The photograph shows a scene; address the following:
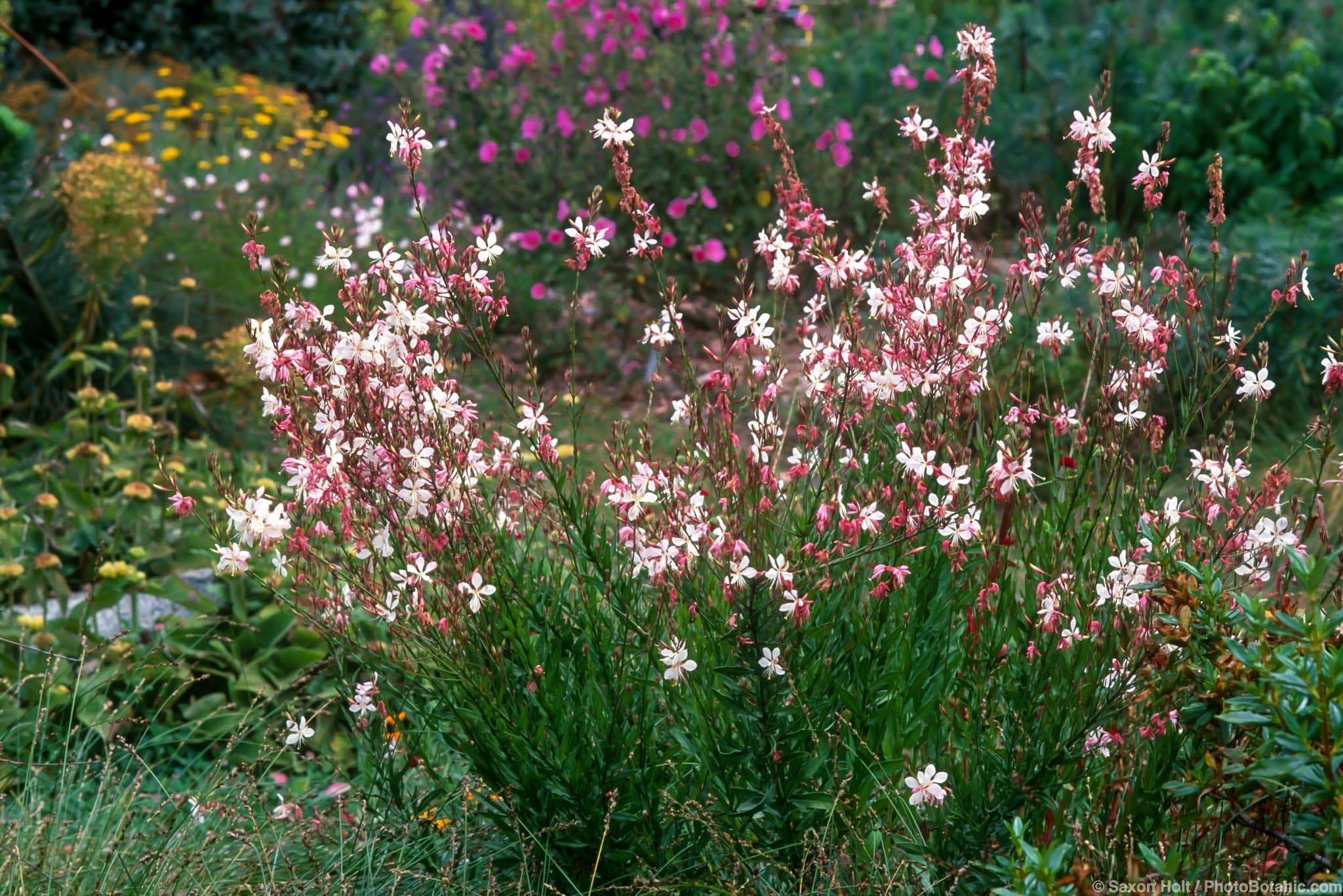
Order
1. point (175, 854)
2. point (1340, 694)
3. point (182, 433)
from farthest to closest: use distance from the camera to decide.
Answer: point (182, 433)
point (175, 854)
point (1340, 694)

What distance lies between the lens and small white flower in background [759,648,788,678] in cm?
210

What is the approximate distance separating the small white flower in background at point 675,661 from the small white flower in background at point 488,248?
29.7 inches

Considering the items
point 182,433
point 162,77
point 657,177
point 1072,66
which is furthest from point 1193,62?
point 162,77

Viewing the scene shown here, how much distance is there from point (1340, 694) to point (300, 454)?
181cm

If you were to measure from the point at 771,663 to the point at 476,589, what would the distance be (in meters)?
0.53

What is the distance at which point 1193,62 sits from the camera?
728 cm

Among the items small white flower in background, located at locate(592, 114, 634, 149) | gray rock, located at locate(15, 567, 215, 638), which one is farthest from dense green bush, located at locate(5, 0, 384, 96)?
small white flower in background, located at locate(592, 114, 634, 149)

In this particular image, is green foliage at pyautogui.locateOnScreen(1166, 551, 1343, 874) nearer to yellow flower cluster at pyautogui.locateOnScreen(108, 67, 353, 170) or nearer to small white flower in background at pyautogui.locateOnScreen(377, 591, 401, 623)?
small white flower in background at pyautogui.locateOnScreen(377, 591, 401, 623)

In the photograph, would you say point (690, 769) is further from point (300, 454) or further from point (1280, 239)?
point (1280, 239)

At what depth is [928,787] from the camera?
85.0 inches

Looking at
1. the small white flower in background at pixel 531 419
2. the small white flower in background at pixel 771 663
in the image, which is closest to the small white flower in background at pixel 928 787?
the small white flower in background at pixel 771 663

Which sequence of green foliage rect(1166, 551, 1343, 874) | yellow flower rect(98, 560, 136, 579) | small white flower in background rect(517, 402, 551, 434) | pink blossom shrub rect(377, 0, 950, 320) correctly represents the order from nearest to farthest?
green foliage rect(1166, 551, 1343, 874), small white flower in background rect(517, 402, 551, 434), yellow flower rect(98, 560, 136, 579), pink blossom shrub rect(377, 0, 950, 320)

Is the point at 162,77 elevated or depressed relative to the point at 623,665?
depressed

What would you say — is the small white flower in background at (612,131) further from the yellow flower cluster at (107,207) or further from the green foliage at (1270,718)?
the yellow flower cluster at (107,207)
